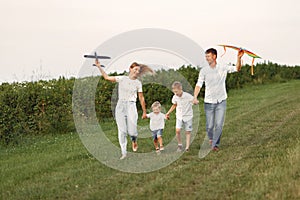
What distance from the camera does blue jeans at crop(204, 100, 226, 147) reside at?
10.5 metres

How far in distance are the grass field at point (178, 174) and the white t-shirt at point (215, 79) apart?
1112 mm

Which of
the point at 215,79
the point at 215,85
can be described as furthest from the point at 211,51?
the point at 215,85

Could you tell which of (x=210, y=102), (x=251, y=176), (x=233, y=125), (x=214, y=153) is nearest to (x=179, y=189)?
(x=251, y=176)

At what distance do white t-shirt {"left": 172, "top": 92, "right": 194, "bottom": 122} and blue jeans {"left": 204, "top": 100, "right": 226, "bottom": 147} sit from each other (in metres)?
0.49

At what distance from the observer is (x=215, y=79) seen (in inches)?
412

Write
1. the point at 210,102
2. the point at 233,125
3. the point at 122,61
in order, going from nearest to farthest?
the point at 122,61, the point at 210,102, the point at 233,125

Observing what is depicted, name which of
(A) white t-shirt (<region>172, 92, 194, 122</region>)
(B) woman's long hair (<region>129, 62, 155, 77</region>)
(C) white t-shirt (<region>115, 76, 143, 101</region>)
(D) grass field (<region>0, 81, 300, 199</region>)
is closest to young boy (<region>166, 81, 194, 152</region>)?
(A) white t-shirt (<region>172, 92, 194, 122</region>)

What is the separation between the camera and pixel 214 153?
9.96 m

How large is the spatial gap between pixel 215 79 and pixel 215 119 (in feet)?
2.94

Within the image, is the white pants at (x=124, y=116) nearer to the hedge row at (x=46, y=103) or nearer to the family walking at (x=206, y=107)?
the family walking at (x=206, y=107)

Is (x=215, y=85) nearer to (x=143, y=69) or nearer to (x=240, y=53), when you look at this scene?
(x=240, y=53)

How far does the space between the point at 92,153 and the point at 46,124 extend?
5.66m

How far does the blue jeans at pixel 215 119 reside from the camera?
10.5 m

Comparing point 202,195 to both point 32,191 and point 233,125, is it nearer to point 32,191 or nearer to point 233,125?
point 32,191
